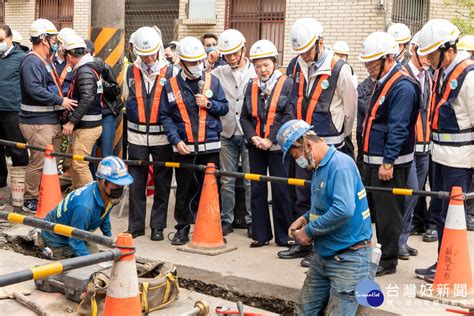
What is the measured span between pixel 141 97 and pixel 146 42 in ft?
1.95

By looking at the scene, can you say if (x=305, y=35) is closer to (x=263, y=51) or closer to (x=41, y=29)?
(x=263, y=51)

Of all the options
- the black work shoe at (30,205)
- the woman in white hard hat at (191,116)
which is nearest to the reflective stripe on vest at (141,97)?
the woman in white hard hat at (191,116)

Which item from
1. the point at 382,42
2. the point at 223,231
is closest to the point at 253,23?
the point at 223,231

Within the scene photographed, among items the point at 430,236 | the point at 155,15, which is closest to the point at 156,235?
the point at 430,236

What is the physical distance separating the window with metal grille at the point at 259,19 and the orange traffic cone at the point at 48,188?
22.7 ft

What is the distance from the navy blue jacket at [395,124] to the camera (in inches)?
247

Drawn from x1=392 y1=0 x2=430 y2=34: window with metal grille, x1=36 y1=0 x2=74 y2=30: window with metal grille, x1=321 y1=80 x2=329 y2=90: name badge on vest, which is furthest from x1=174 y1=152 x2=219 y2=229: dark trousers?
→ x1=36 y1=0 x2=74 y2=30: window with metal grille

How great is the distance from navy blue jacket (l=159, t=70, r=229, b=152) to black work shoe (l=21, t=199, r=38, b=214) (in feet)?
7.72

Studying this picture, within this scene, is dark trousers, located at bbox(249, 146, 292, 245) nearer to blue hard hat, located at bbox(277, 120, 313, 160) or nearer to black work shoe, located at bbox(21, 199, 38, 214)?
blue hard hat, located at bbox(277, 120, 313, 160)

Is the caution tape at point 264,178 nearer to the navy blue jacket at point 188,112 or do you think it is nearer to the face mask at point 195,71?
the navy blue jacket at point 188,112

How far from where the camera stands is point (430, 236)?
7957 mm

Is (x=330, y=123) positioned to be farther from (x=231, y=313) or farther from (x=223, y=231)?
(x=231, y=313)

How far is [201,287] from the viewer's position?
627cm

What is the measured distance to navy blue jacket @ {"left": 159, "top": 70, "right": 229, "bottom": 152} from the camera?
752 centimetres
